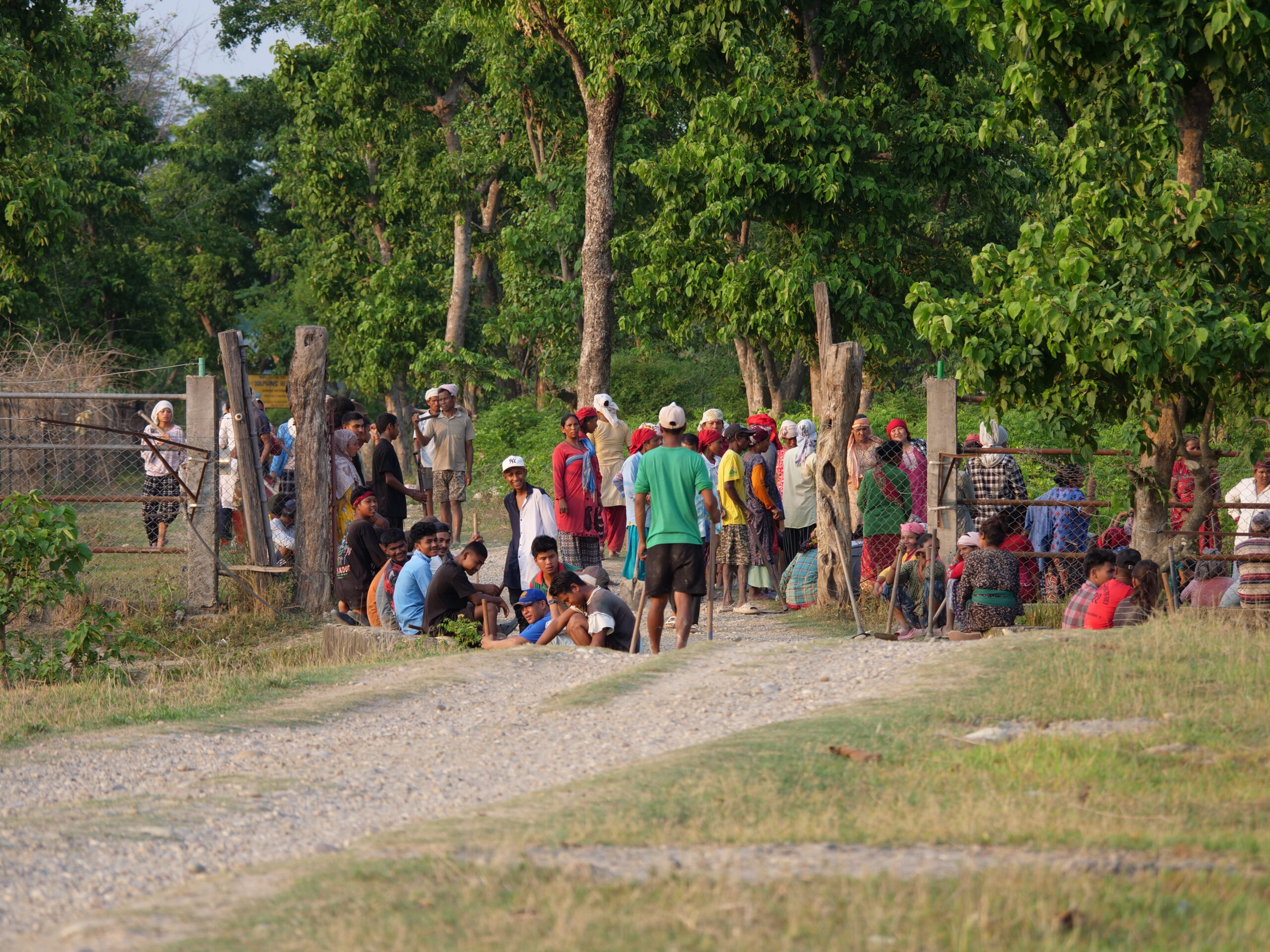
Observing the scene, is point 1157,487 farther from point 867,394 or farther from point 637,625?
point 867,394

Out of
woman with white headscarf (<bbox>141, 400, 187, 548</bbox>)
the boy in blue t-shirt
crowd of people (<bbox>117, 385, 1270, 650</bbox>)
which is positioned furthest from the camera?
woman with white headscarf (<bbox>141, 400, 187, 548</bbox>)

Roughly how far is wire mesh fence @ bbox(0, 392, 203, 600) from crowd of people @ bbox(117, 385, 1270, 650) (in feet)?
0.47

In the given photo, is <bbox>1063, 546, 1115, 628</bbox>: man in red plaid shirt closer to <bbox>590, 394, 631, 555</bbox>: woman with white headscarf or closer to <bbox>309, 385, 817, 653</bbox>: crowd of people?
<bbox>309, 385, 817, 653</bbox>: crowd of people

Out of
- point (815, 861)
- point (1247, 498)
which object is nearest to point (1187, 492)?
point (1247, 498)

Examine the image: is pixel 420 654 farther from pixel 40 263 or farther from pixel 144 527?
pixel 40 263

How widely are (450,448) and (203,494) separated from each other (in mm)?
4105

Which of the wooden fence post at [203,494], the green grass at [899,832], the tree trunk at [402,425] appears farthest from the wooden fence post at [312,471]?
the tree trunk at [402,425]

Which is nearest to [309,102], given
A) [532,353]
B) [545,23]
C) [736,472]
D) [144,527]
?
[532,353]

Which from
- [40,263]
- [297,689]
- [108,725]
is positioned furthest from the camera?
[40,263]

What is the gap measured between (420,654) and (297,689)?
1.28 meters

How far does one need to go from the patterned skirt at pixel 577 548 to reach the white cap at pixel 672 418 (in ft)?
8.27

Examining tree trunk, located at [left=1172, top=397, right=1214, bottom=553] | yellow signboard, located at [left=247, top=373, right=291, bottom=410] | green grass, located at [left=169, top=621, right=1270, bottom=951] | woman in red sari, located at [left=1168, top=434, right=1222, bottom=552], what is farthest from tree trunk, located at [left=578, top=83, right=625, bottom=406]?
yellow signboard, located at [left=247, top=373, right=291, bottom=410]

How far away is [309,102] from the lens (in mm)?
31188

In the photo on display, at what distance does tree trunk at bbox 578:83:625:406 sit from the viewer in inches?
869
